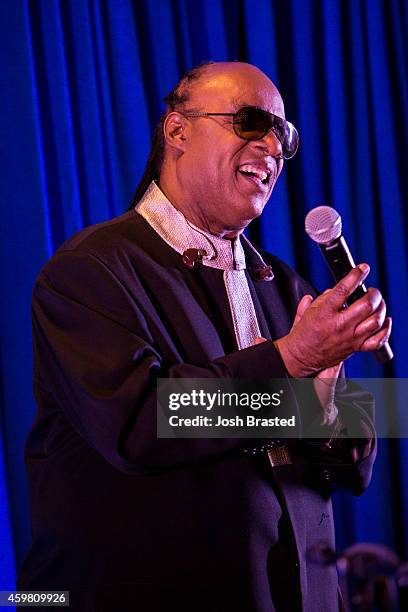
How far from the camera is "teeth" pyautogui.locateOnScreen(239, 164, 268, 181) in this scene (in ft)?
5.96

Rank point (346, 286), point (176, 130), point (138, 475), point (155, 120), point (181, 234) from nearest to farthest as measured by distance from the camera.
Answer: point (346, 286) → point (138, 475) → point (181, 234) → point (176, 130) → point (155, 120)

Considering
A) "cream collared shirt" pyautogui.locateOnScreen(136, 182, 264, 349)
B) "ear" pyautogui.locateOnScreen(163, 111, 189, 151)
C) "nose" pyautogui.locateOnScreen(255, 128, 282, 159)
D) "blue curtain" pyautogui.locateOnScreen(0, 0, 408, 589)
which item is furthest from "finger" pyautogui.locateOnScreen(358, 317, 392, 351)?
"blue curtain" pyautogui.locateOnScreen(0, 0, 408, 589)

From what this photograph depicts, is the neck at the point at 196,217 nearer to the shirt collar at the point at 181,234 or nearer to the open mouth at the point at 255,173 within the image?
the shirt collar at the point at 181,234

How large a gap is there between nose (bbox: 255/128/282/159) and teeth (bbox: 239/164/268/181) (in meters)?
0.05

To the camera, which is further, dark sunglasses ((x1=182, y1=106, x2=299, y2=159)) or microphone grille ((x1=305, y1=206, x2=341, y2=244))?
dark sunglasses ((x1=182, y1=106, x2=299, y2=159))

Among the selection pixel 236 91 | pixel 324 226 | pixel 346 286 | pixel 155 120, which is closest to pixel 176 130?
pixel 236 91

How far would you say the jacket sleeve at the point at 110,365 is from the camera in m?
1.37

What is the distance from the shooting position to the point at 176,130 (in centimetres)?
195

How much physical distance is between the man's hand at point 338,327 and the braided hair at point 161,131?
2.48 ft

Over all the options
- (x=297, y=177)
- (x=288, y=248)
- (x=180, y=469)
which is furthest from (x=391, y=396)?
(x=180, y=469)

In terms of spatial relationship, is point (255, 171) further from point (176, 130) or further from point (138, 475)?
point (138, 475)

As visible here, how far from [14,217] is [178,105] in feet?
2.44

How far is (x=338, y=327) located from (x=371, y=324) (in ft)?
0.18

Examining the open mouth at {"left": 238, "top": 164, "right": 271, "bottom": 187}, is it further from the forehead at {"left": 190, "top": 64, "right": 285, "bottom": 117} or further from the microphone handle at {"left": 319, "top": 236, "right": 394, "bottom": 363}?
the microphone handle at {"left": 319, "top": 236, "right": 394, "bottom": 363}
